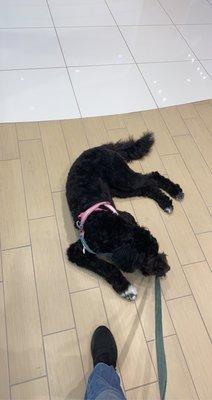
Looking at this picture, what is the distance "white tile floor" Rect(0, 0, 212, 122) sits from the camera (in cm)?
236

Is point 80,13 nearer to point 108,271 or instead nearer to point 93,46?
point 93,46

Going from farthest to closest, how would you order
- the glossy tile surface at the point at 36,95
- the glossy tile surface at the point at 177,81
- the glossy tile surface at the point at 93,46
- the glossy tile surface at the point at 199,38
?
the glossy tile surface at the point at 199,38, the glossy tile surface at the point at 93,46, the glossy tile surface at the point at 177,81, the glossy tile surface at the point at 36,95

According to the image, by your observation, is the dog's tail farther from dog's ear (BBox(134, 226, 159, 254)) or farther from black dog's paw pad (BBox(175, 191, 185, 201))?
dog's ear (BBox(134, 226, 159, 254))

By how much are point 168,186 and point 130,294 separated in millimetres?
718

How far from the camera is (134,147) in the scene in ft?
6.60

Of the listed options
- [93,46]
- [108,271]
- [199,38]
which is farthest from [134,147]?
[199,38]

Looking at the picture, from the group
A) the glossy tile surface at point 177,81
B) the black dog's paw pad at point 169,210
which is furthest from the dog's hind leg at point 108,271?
the glossy tile surface at point 177,81

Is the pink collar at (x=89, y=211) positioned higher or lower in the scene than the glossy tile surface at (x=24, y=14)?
lower

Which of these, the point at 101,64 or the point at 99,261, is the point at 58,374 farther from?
the point at 101,64

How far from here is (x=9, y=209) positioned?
1803mm

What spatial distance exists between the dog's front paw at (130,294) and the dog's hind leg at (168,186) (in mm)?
667

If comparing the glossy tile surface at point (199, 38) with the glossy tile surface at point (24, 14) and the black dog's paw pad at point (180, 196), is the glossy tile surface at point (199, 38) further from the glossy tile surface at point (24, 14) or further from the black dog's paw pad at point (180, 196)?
the black dog's paw pad at point (180, 196)

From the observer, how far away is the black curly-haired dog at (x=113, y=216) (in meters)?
1.34

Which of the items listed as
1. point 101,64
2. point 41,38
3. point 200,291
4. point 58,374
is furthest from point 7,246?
point 41,38
